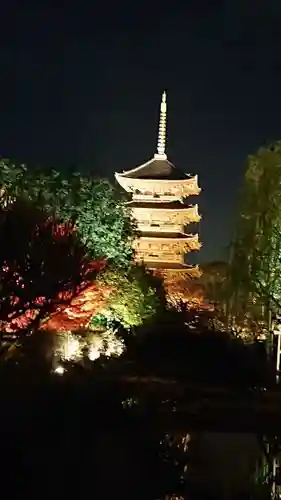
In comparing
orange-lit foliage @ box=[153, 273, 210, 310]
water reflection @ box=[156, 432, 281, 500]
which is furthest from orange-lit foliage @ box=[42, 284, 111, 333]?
orange-lit foliage @ box=[153, 273, 210, 310]

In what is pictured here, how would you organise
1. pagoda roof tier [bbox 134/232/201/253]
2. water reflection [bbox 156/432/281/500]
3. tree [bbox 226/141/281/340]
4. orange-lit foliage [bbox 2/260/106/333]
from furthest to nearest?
pagoda roof tier [bbox 134/232/201/253]
tree [bbox 226/141/281/340]
orange-lit foliage [bbox 2/260/106/333]
water reflection [bbox 156/432/281/500]

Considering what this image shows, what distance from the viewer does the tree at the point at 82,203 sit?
25.8 m

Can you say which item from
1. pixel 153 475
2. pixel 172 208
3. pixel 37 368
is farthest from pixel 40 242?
pixel 172 208

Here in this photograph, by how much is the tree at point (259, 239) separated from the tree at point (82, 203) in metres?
4.43

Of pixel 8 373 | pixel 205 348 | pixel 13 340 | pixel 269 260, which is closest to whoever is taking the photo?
pixel 8 373

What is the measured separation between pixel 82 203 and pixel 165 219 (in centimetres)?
1872

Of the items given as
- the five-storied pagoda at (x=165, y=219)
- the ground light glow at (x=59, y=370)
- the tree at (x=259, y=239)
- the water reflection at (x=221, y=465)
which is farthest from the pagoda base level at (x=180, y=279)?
the water reflection at (x=221, y=465)

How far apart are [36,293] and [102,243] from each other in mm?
6551

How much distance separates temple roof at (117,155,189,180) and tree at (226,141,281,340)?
74.3ft

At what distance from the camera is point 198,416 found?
741 inches

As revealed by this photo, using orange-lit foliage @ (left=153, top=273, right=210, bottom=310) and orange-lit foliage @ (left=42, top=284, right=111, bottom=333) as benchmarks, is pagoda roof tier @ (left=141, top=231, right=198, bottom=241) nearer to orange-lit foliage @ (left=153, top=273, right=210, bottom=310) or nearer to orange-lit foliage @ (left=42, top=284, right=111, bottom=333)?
orange-lit foliage @ (left=153, top=273, right=210, bottom=310)

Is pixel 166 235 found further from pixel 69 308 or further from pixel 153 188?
pixel 69 308

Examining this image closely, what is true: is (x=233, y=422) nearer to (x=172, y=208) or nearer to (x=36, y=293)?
(x=36, y=293)

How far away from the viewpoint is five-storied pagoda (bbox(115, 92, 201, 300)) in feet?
145
